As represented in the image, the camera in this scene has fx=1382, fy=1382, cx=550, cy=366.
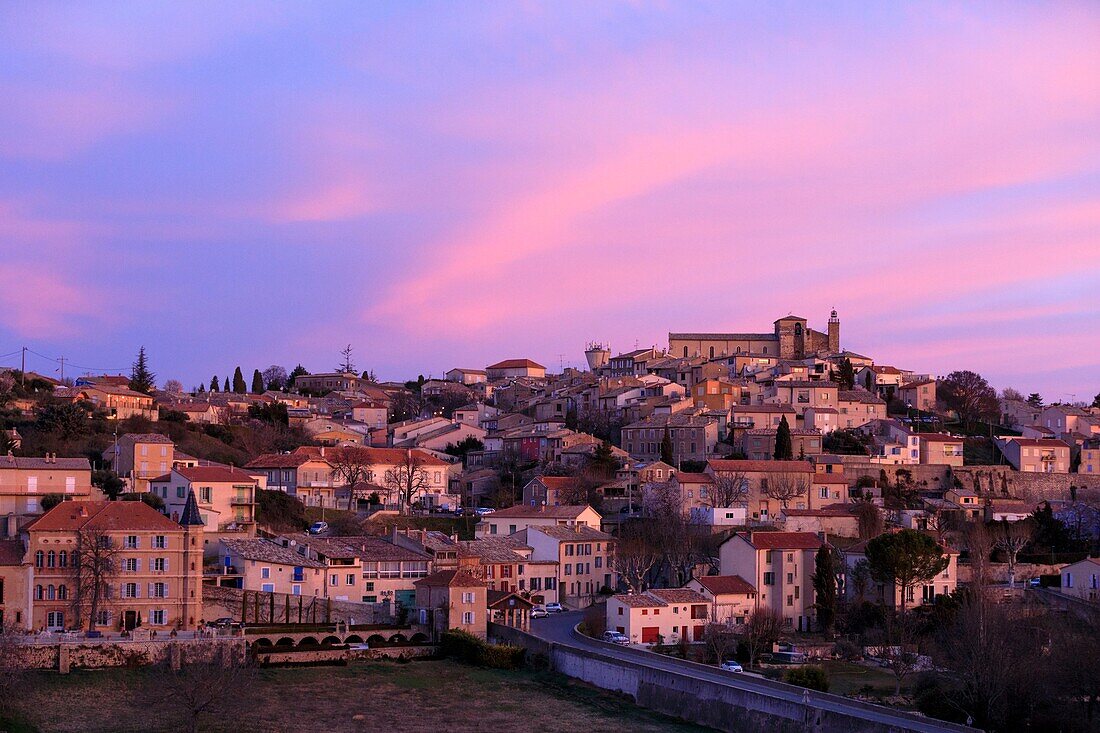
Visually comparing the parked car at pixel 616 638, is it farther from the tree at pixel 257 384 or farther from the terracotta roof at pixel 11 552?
the tree at pixel 257 384

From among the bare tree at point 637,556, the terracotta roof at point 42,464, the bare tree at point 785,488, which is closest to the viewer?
the terracotta roof at point 42,464

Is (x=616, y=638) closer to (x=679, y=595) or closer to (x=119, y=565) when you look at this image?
(x=679, y=595)

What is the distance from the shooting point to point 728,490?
73.9 m

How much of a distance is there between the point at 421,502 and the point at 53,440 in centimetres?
2019

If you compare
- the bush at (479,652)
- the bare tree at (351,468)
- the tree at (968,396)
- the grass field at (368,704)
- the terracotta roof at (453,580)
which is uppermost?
the tree at (968,396)

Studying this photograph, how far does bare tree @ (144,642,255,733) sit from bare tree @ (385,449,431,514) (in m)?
33.9

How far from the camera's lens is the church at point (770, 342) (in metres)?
120

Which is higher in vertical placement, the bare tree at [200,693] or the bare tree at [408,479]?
the bare tree at [408,479]

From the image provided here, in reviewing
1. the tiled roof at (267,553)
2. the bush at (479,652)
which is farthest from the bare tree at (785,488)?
the tiled roof at (267,553)

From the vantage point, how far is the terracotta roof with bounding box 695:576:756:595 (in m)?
56.2

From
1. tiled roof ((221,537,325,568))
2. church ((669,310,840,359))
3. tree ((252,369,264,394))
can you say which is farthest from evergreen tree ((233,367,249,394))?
tiled roof ((221,537,325,568))

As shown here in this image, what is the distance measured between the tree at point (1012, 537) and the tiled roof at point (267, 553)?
3194cm

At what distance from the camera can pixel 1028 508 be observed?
7756cm

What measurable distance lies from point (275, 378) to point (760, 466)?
7406 centimetres
